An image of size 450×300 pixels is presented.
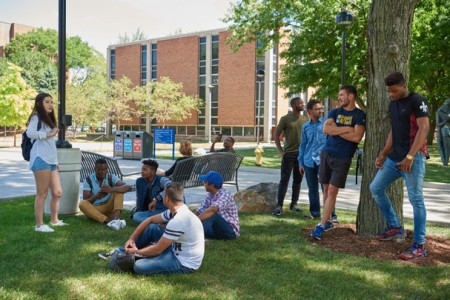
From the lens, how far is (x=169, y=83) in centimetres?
4572

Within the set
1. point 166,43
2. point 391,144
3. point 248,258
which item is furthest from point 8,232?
point 166,43

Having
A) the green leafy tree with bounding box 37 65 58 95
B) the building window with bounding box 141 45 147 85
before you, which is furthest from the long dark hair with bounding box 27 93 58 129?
the green leafy tree with bounding box 37 65 58 95

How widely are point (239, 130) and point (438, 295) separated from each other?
4180 cm

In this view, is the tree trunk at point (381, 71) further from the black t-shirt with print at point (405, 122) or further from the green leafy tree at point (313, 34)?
the green leafy tree at point (313, 34)

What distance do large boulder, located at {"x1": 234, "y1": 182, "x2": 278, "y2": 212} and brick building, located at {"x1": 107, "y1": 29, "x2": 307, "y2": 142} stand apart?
32.6 metres

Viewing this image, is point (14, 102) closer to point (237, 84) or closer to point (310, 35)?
point (310, 35)

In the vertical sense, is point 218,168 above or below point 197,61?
below

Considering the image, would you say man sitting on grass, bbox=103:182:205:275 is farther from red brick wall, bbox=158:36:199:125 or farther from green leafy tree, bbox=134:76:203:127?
red brick wall, bbox=158:36:199:125

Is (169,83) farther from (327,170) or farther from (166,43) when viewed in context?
(327,170)

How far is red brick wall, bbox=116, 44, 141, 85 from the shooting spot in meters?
54.3

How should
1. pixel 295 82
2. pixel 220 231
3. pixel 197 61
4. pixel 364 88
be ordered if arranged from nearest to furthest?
pixel 220 231, pixel 364 88, pixel 295 82, pixel 197 61

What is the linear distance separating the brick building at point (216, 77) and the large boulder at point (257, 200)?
32.6m

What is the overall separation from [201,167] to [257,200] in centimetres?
118

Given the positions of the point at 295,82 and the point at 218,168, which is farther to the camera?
the point at 295,82
